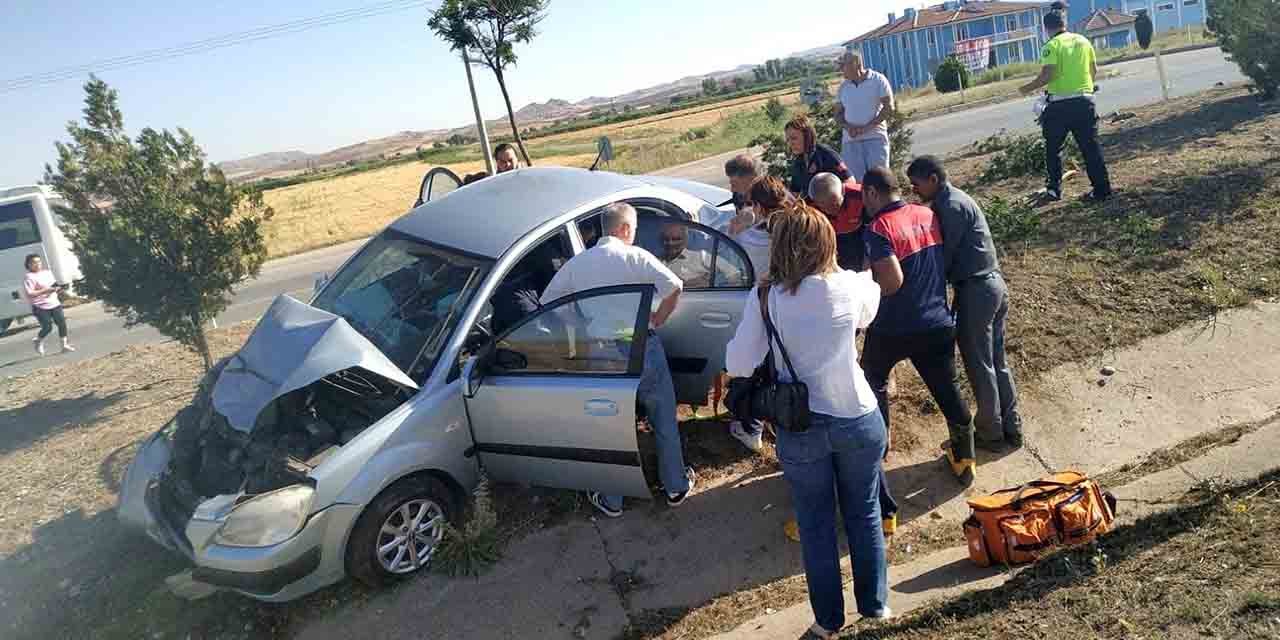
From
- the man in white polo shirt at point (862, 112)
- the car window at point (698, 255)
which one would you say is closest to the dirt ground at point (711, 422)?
the car window at point (698, 255)

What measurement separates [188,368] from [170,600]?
5.50 metres

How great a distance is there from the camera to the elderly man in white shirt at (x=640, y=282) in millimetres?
4578

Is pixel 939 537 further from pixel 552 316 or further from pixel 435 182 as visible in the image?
pixel 435 182

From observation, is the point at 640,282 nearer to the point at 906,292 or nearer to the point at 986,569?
the point at 906,292

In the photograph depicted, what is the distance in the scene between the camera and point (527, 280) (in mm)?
5359

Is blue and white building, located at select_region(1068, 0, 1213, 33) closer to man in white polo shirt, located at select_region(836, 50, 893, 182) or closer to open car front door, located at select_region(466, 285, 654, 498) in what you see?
man in white polo shirt, located at select_region(836, 50, 893, 182)

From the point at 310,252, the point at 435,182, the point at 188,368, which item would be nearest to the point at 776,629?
the point at 435,182

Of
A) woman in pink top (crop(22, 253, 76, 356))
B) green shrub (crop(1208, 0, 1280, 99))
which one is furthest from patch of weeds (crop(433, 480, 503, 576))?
green shrub (crop(1208, 0, 1280, 99))

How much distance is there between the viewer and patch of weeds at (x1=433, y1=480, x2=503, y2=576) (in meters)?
4.66

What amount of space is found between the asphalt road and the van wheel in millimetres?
7293

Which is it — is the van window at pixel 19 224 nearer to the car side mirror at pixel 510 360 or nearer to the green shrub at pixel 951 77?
the car side mirror at pixel 510 360

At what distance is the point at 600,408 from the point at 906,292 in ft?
5.45

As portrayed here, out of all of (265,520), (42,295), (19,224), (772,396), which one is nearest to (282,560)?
(265,520)

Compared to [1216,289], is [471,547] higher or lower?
lower
